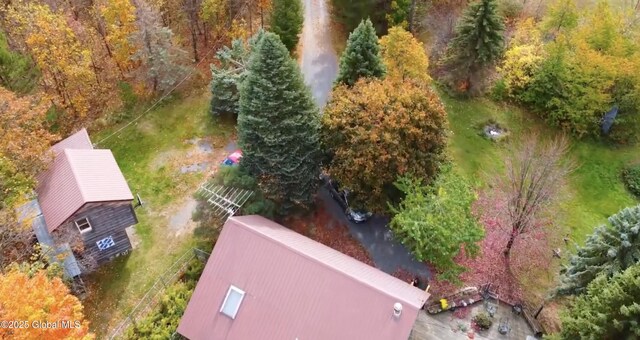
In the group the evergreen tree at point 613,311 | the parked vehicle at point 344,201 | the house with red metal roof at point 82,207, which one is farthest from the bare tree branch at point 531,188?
the house with red metal roof at point 82,207

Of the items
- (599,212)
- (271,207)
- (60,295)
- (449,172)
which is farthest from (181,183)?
(599,212)

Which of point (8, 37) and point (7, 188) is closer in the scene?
point (7, 188)

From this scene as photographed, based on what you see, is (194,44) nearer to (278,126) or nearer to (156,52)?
(156,52)

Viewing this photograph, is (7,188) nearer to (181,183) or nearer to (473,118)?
(181,183)

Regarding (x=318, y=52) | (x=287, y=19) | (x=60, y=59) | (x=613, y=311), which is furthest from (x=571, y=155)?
(x=60, y=59)

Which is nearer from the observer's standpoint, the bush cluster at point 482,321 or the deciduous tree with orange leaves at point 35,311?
the deciduous tree with orange leaves at point 35,311

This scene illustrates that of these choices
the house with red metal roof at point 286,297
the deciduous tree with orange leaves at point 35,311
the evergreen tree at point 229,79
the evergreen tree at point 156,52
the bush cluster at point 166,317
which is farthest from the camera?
the evergreen tree at point 229,79

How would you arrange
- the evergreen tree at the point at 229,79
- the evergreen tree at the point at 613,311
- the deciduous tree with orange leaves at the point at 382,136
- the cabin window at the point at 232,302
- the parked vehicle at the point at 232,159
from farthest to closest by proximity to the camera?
the evergreen tree at the point at 229,79
the parked vehicle at the point at 232,159
the deciduous tree with orange leaves at the point at 382,136
the cabin window at the point at 232,302
the evergreen tree at the point at 613,311

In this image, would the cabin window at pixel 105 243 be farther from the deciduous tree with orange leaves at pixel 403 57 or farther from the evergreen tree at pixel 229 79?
the deciduous tree with orange leaves at pixel 403 57
